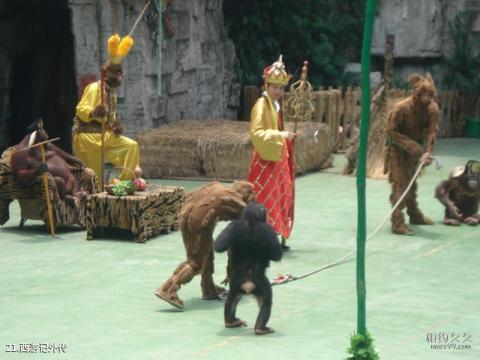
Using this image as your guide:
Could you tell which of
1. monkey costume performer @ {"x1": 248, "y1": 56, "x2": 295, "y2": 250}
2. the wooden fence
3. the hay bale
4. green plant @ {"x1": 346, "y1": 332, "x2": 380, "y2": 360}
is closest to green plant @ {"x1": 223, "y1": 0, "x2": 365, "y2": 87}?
the wooden fence

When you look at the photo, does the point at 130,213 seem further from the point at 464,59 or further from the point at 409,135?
the point at 464,59

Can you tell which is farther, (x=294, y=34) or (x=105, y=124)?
(x=294, y=34)

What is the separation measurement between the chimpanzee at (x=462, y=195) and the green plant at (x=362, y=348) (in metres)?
5.82

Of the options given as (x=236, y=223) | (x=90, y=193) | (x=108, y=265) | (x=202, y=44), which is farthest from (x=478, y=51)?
(x=236, y=223)

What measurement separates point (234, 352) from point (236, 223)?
0.91 metres

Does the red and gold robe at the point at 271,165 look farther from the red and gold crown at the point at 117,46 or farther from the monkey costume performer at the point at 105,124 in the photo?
the monkey costume performer at the point at 105,124

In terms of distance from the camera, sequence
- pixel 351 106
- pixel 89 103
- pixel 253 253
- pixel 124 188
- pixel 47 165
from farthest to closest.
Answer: pixel 351 106
pixel 89 103
pixel 47 165
pixel 124 188
pixel 253 253

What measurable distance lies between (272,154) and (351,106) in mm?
8041

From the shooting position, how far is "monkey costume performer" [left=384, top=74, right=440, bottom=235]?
11.3m

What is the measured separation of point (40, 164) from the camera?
11.2 metres

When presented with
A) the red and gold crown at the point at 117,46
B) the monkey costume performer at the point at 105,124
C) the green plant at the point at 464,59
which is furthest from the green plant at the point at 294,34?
the red and gold crown at the point at 117,46

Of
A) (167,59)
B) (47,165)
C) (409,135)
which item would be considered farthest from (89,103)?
(167,59)

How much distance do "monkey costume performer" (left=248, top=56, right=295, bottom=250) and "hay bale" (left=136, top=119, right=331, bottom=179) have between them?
161 inches

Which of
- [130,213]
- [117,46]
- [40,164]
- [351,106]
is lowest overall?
[130,213]
